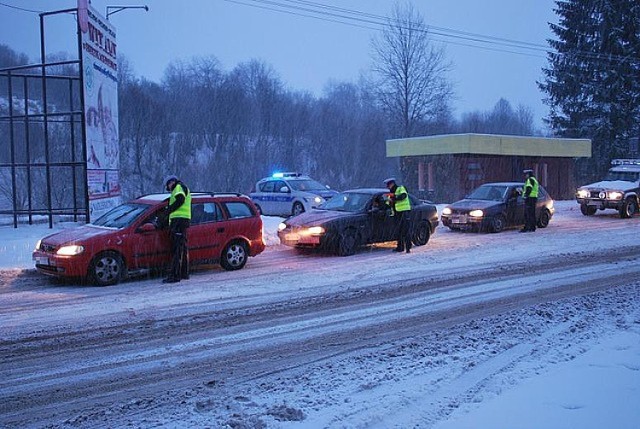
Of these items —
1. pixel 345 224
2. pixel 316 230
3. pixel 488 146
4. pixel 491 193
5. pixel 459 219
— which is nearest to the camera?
pixel 316 230

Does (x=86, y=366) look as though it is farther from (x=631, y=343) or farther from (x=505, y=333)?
(x=631, y=343)

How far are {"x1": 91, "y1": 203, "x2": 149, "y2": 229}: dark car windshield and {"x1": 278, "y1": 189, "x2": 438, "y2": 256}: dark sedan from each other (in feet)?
12.3

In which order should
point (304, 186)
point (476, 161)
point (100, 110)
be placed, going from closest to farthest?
point (100, 110) → point (304, 186) → point (476, 161)

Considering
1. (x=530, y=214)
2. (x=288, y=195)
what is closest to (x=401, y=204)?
(x=530, y=214)

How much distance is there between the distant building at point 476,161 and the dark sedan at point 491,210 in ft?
39.2

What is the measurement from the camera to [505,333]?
24.3 feet

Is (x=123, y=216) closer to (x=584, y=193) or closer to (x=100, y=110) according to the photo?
(x=100, y=110)

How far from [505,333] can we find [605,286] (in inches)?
149

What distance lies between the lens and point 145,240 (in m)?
11.2

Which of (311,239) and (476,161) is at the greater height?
(476,161)

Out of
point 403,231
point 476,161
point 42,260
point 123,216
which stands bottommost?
point 42,260

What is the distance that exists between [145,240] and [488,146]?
24551 millimetres

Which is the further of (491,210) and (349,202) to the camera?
(491,210)

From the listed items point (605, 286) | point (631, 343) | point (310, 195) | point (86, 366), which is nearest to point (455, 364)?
point (631, 343)
